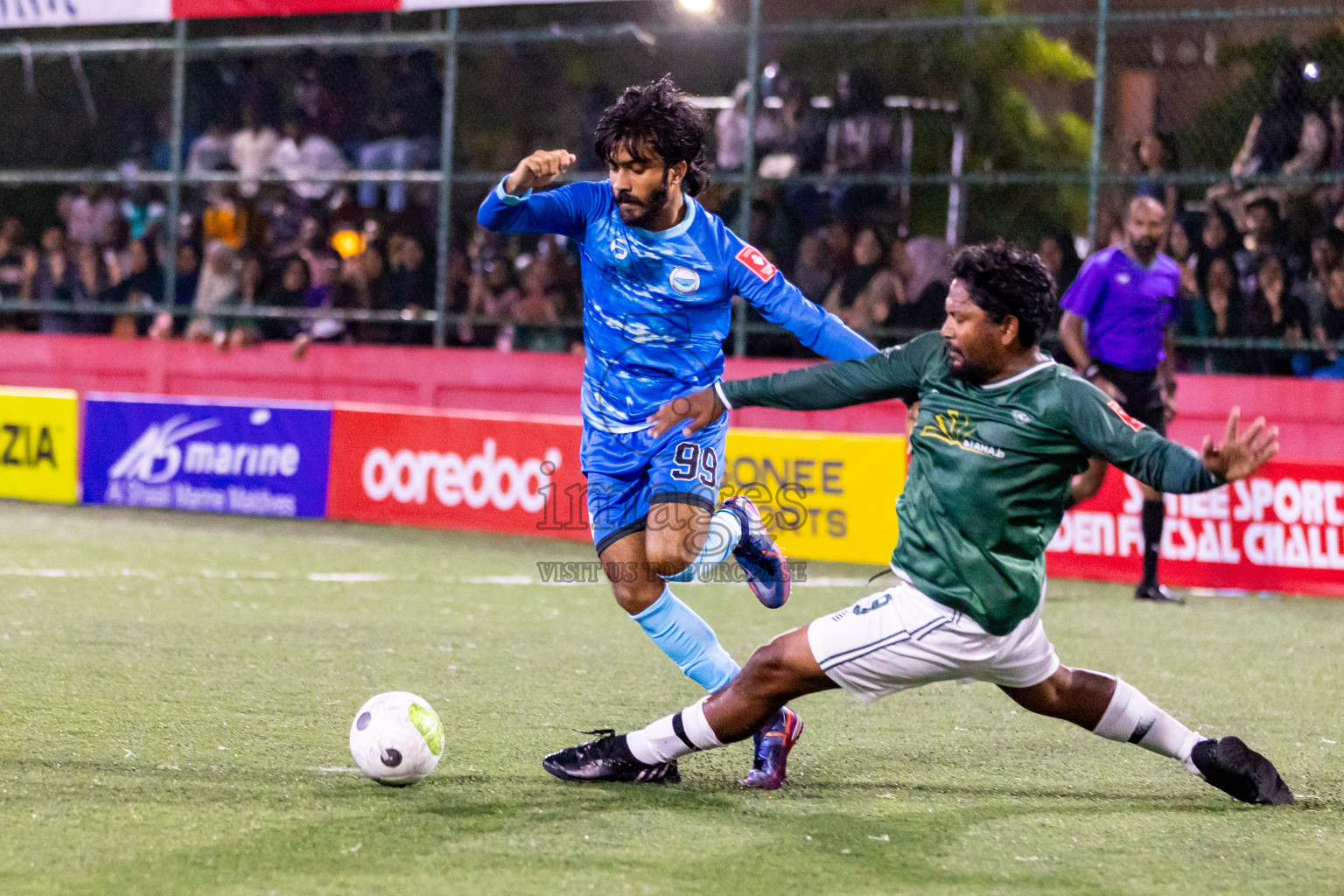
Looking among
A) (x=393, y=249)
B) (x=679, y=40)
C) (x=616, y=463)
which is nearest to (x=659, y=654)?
(x=616, y=463)

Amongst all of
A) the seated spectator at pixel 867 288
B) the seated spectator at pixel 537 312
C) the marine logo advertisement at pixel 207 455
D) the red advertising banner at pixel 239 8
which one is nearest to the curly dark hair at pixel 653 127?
the marine logo advertisement at pixel 207 455

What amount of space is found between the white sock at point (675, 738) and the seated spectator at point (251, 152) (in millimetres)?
12065

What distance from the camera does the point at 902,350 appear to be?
4301mm

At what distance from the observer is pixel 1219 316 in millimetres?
11562

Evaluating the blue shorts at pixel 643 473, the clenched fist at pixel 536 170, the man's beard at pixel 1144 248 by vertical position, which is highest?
the man's beard at pixel 1144 248

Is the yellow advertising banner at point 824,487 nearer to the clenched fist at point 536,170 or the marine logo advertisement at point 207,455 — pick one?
the marine logo advertisement at point 207,455

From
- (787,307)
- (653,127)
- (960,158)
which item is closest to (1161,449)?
(787,307)

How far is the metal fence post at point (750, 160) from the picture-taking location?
42.6 feet

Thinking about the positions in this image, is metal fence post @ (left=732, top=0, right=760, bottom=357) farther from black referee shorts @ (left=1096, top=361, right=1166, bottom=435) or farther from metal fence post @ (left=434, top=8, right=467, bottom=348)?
black referee shorts @ (left=1096, top=361, right=1166, bottom=435)

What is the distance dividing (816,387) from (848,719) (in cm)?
191

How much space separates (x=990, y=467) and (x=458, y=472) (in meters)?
7.82

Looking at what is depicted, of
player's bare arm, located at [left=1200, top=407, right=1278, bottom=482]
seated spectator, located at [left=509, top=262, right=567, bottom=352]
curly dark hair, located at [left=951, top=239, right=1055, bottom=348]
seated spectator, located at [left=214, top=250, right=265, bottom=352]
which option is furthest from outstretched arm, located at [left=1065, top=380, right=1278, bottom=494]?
seated spectator, located at [left=214, top=250, right=265, bottom=352]

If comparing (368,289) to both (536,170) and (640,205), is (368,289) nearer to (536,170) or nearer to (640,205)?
(536,170)

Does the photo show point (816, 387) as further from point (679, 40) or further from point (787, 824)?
point (679, 40)
